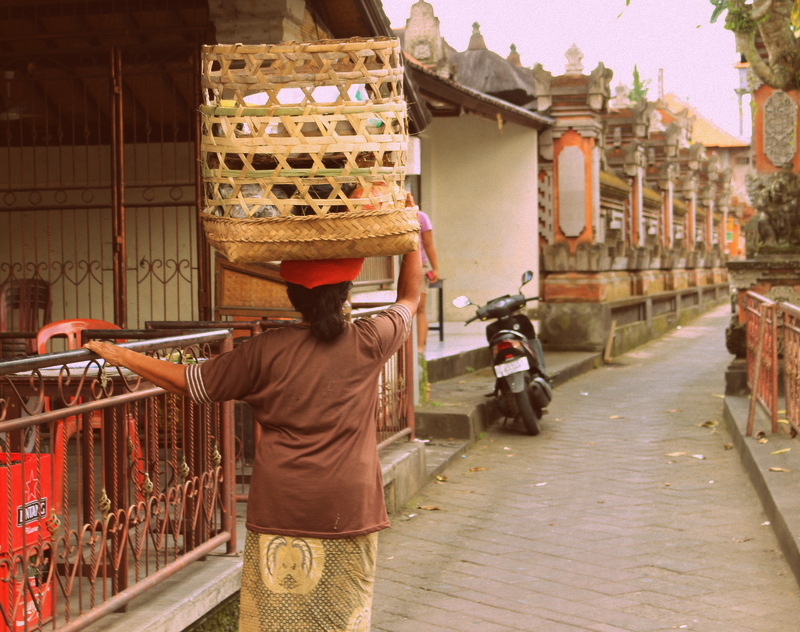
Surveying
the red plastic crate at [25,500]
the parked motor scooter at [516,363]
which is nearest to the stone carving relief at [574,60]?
the parked motor scooter at [516,363]

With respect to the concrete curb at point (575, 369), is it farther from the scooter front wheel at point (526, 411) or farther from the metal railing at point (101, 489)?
the metal railing at point (101, 489)

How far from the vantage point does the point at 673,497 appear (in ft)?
23.3

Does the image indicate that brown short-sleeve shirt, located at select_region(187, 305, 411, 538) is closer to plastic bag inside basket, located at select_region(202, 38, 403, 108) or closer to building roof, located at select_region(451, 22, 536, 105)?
plastic bag inside basket, located at select_region(202, 38, 403, 108)

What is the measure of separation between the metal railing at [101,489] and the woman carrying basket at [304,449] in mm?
484

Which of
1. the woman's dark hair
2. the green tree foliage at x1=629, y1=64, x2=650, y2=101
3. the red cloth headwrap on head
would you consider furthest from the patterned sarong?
the green tree foliage at x1=629, y1=64, x2=650, y2=101

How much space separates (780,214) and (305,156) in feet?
29.7

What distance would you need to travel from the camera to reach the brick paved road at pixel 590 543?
4781 mm

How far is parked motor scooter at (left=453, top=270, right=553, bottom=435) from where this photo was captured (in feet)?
29.9

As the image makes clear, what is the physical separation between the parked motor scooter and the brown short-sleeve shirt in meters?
6.10

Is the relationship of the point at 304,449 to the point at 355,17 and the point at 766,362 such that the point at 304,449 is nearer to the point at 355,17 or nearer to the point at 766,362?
the point at 355,17

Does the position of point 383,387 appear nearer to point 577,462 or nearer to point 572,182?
point 577,462

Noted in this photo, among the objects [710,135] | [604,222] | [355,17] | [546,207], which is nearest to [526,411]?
[355,17]

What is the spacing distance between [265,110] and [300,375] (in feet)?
2.48

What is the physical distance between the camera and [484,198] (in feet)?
54.6
